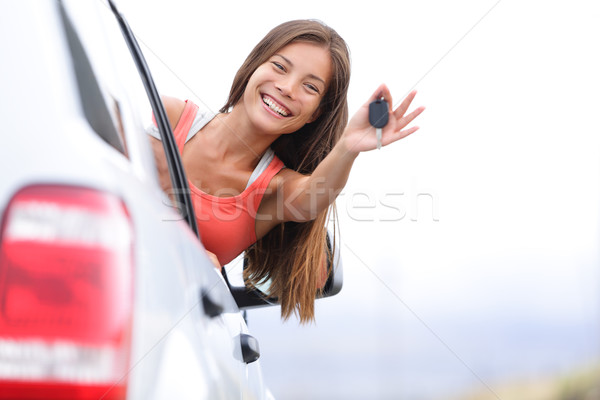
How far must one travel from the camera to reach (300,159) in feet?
8.57

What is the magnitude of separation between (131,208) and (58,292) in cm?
10

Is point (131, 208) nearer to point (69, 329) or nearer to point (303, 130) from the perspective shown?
point (69, 329)

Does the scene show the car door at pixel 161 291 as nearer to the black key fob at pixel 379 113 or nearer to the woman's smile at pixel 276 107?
the black key fob at pixel 379 113


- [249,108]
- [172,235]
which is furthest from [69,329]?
[249,108]

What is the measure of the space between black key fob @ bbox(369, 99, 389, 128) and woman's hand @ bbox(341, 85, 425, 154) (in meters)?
0.01

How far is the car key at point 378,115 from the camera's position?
70.5 inches

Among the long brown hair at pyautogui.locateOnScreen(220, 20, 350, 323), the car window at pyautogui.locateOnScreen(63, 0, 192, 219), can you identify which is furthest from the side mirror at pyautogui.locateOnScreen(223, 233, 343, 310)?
the car window at pyautogui.locateOnScreen(63, 0, 192, 219)

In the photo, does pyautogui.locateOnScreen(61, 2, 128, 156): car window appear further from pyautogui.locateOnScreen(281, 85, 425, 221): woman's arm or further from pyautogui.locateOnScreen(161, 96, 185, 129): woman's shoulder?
pyautogui.locateOnScreen(161, 96, 185, 129): woman's shoulder

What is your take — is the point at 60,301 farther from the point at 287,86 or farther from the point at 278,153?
the point at 278,153

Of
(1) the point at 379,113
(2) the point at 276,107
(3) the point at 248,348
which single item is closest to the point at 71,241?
(3) the point at 248,348

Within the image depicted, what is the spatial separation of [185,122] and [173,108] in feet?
0.23

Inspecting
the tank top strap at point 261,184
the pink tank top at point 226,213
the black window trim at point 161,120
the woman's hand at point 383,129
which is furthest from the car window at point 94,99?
the tank top strap at point 261,184

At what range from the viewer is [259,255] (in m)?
2.61

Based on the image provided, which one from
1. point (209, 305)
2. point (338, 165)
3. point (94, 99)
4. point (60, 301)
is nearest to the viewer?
point (60, 301)
